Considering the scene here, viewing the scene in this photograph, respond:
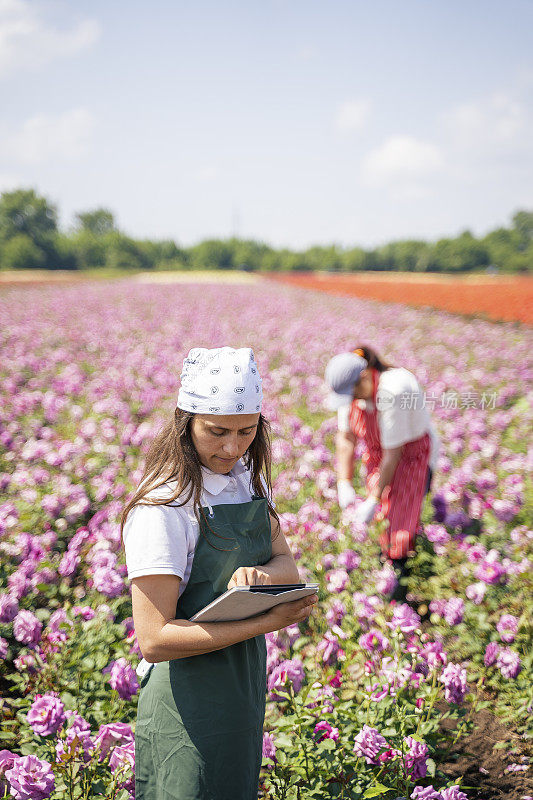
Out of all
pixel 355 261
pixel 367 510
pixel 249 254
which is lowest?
pixel 367 510

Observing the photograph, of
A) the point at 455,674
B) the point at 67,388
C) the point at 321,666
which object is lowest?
the point at 321,666

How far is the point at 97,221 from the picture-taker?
75.6 m

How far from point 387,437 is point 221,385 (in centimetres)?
167

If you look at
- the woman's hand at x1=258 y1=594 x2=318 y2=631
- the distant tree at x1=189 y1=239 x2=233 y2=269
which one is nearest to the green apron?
the woman's hand at x1=258 y1=594 x2=318 y2=631

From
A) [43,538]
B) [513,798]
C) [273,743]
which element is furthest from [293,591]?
[43,538]

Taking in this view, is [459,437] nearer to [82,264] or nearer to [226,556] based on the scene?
[226,556]

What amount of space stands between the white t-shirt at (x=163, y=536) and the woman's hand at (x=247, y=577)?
0.35 feet

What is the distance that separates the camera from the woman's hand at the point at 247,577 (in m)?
1.15

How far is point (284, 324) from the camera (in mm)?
11000

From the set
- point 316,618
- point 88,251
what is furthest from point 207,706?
point 88,251

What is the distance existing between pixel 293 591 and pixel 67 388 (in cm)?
460

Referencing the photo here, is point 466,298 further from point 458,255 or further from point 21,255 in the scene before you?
point 21,255

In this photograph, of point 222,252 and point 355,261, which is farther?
point 222,252

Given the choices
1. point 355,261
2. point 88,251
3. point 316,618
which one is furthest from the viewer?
point 88,251
